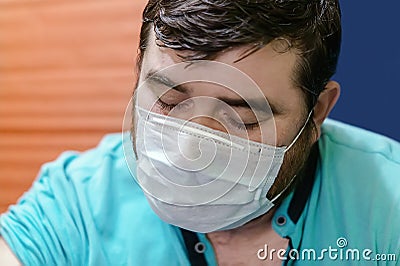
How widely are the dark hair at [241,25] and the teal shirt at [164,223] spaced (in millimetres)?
218

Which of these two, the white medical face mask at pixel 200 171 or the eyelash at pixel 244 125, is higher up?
the eyelash at pixel 244 125

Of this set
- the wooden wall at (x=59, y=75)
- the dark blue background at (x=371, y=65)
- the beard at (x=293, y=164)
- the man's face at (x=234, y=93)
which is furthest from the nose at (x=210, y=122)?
the wooden wall at (x=59, y=75)

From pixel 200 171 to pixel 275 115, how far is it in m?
0.14

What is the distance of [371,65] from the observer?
127 centimetres

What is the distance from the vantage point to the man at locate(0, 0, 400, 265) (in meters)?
0.82

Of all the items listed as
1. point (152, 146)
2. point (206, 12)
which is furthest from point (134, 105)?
point (206, 12)

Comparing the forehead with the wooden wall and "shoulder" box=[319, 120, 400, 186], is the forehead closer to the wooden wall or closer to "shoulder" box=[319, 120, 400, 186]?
"shoulder" box=[319, 120, 400, 186]

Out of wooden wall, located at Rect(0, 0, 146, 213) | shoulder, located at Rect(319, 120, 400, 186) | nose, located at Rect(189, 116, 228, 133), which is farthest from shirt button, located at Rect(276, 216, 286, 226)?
wooden wall, located at Rect(0, 0, 146, 213)

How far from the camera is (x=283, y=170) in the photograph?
3.05 ft

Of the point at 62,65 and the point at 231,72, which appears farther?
the point at 62,65

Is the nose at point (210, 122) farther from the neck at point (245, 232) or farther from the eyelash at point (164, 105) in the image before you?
the neck at point (245, 232)

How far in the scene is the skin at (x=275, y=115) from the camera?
827mm

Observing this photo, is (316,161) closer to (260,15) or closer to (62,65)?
(260,15)

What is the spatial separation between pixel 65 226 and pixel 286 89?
406 mm
